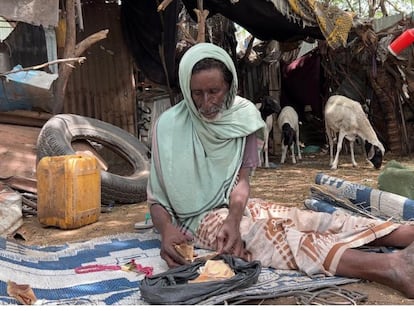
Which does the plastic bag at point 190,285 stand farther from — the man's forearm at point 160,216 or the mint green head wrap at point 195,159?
the mint green head wrap at point 195,159

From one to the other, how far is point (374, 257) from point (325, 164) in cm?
725

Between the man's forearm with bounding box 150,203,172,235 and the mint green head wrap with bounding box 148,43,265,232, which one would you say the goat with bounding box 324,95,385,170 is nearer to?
the mint green head wrap with bounding box 148,43,265,232

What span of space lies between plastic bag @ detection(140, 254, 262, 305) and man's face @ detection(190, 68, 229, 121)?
834 millimetres

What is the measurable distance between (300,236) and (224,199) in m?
0.57

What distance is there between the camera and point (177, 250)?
2.56 meters

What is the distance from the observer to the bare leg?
7.12 ft

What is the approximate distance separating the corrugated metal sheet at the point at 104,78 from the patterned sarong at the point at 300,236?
241 inches

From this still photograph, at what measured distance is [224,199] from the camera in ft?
9.56

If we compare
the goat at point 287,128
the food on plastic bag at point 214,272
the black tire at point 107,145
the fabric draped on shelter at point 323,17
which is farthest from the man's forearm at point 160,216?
the goat at point 287,128

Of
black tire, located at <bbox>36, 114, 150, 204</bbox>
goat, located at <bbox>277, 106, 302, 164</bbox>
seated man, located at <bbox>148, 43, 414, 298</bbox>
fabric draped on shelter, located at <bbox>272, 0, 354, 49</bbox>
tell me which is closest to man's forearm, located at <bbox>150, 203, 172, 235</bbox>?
seated man, located at <bbox>148, 43, 414, 298</bbox>

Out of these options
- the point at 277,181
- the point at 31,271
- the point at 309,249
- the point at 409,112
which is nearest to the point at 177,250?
the point at 309,249

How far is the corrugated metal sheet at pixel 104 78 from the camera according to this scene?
332 inches

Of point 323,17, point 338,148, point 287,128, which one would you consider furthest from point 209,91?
point 287,128
